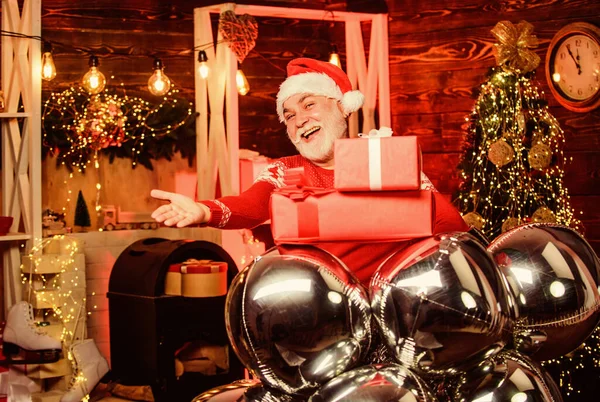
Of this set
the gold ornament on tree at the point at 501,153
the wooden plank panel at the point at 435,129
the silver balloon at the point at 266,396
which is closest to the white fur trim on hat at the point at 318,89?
the silver balloon at the point at 266,396

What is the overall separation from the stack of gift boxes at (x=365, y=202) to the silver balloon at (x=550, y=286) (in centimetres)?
33

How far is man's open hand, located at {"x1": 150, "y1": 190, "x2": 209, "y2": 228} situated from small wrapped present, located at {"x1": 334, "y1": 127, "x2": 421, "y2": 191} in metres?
0.44

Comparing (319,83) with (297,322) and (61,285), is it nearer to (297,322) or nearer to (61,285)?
(297,322)

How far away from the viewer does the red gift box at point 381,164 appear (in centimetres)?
176

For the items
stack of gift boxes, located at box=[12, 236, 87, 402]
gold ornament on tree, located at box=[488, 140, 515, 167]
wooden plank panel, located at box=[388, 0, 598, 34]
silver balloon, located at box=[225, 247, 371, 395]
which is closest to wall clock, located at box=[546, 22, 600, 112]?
wooden plank panel, located at box=[388, 0, 598, 34]

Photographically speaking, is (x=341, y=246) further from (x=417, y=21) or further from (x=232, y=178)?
(x=417, y=21)

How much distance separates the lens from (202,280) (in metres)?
4.39

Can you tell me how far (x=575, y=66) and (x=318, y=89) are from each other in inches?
109

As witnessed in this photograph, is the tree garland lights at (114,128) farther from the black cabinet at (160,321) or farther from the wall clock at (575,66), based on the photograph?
the wall clock at (575,66)

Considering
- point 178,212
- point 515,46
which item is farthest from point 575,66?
point 178,212

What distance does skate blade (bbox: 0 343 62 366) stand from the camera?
4.26 metres

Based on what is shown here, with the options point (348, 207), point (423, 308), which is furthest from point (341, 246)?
point (423, 308)

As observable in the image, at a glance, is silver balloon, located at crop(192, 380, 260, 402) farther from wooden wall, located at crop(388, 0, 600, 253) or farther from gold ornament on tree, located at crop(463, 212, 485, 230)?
wooden wall, located at crop(388, 0, 600, 253)

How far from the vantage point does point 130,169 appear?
5422mm
